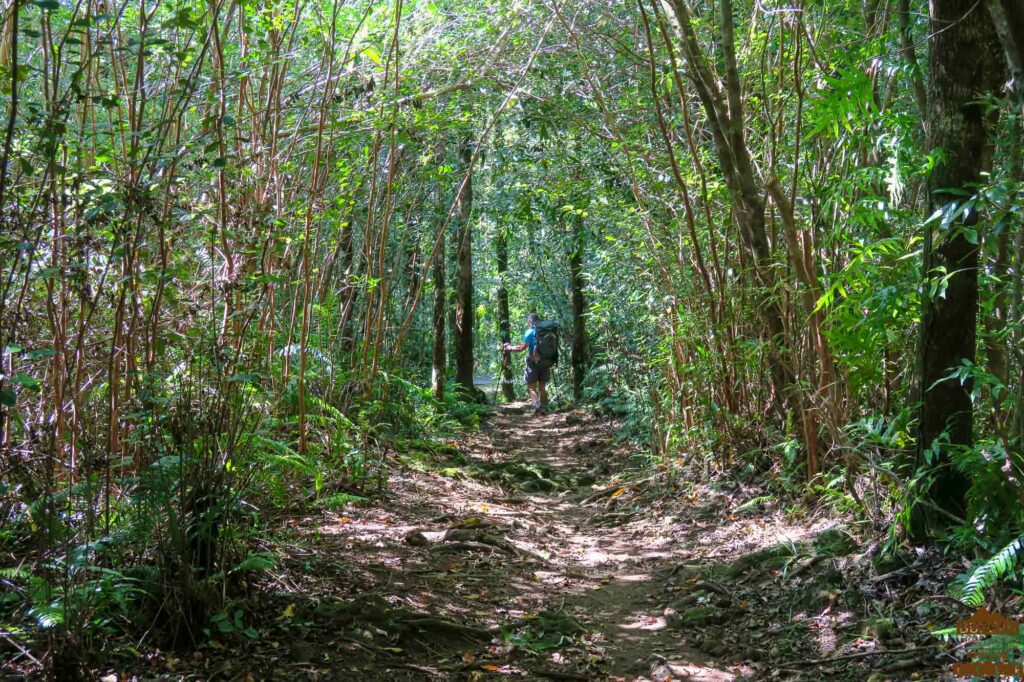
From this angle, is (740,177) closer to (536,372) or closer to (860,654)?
(860,654)

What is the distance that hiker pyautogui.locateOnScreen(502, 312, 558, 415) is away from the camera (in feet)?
43.3

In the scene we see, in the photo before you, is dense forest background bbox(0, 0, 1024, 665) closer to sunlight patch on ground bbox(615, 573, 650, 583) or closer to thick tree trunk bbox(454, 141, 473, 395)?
sunlight patch on ground bbox(615, 573, 650, 583)

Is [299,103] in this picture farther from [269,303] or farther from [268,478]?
[268,478]

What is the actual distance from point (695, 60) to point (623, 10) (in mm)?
2636

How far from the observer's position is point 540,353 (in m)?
13.2

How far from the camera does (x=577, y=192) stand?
869 cm

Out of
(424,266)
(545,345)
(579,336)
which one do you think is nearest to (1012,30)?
(424,266)

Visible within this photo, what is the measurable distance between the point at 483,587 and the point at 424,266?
4.04 meters

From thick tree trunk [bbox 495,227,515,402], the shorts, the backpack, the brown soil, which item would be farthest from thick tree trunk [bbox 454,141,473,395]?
the brown soil

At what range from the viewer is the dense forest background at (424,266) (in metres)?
3.10

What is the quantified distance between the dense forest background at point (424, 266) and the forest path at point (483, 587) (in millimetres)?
391

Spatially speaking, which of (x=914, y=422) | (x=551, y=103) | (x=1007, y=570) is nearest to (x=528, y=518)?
(x=914, y=422)

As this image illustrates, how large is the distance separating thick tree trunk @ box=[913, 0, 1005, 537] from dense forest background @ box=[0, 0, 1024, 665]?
0.01m

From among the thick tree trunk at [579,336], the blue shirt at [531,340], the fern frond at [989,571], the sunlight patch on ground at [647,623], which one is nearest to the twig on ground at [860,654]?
the fern frond at [989,571]
